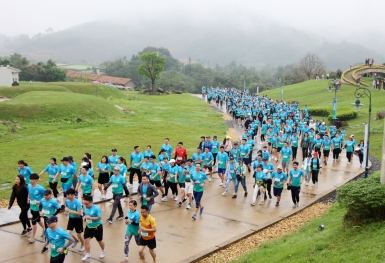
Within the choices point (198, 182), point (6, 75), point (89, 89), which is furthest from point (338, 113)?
point (6, 75)

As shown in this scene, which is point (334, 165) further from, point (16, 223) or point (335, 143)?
point (16, 223)

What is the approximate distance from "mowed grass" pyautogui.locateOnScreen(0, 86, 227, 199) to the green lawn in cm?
857

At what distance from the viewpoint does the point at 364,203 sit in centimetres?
873

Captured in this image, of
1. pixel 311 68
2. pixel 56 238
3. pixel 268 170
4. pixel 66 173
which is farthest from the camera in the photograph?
pixel 311 68

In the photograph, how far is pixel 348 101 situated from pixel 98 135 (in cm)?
2692

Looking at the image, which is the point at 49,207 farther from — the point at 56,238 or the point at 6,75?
the point at 6,75

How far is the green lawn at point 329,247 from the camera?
24.9 ft

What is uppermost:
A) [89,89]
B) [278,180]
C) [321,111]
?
[89,89]

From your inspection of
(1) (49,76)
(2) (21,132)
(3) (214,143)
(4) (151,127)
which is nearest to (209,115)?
(4) (151,127)

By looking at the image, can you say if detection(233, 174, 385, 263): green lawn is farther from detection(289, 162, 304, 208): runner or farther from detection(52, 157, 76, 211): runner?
detection(52, 157, 76, 211): runner

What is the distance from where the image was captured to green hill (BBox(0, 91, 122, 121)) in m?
29.2

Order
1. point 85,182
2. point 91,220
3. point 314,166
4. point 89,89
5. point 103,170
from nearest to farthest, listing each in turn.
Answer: point 91,220, point 85,182, point 103,170, point 314,166, point 89,89

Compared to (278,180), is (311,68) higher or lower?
higher

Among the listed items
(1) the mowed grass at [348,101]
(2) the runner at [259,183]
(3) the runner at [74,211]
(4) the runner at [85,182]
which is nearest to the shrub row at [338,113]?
(1) the mowed grass at [348,101]
